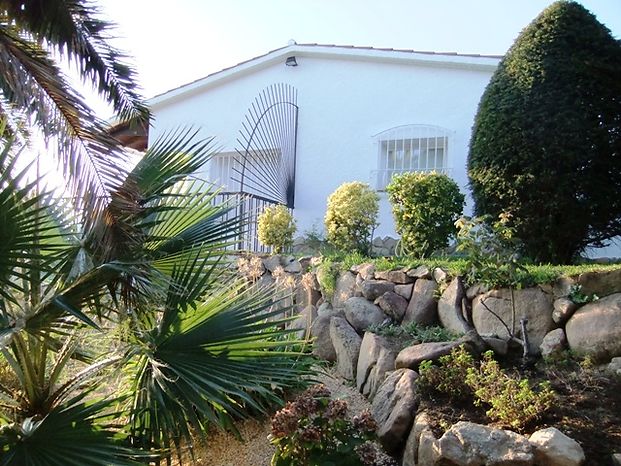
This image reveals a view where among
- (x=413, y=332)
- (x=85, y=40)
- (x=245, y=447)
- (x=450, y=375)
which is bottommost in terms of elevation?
(x=245, y=447)

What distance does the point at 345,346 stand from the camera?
20.8ft

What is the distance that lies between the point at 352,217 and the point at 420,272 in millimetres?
2184

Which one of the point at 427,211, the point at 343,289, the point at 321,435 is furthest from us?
the point at 427,211

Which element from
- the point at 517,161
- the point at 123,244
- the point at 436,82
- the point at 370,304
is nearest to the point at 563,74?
the point at 517,161

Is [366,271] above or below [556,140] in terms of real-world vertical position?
below

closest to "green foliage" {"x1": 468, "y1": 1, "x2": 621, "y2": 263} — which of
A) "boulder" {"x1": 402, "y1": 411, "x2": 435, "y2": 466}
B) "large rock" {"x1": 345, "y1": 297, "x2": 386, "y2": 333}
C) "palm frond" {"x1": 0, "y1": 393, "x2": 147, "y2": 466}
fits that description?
"large rock" {"x1": 345, "y1": 297, "x2": 386, "y2": 333}

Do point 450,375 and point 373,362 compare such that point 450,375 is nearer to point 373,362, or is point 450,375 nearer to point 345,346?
point 373,362

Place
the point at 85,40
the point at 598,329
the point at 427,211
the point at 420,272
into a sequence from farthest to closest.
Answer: the point at 427,211
the point at 420,272
the point at 85,40
the point at 598,329

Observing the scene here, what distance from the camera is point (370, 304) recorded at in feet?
22.0

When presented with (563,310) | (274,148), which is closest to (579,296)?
(563,310)

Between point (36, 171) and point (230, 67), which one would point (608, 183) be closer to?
point (36, 171)

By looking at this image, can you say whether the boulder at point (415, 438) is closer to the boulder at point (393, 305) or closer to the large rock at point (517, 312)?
the large rock at point (517, 312)

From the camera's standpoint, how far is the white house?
406 inches

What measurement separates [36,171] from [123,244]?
0.73 metres
